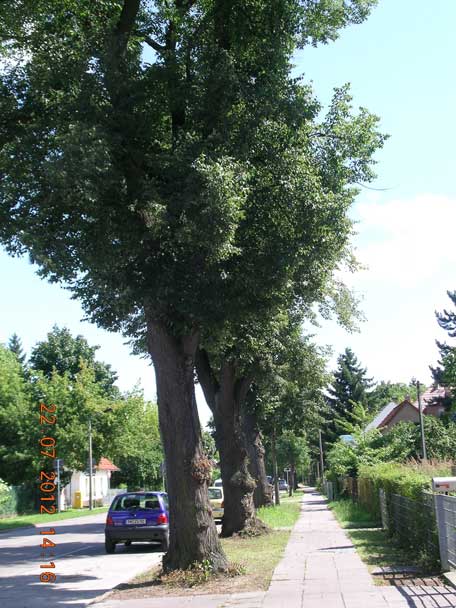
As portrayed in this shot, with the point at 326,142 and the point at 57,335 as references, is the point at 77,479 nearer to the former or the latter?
the point at 57,335

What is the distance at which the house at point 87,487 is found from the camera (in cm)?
6412

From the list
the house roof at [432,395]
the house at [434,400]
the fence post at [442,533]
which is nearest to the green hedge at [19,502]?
the fence post at [442,533]

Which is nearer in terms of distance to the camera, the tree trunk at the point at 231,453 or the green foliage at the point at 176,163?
the green foliage at the point at 176,163

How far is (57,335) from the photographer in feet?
212

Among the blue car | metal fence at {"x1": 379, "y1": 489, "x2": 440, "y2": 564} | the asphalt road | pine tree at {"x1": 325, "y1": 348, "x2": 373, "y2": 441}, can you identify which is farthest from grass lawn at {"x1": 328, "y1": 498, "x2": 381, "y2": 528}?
pine tree at {"x1": 325, "y1": 348, "x2": 373, "y2": 441}

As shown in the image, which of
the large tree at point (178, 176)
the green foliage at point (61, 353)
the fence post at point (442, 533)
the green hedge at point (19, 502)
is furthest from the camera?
the green foliage at point (61, 353)

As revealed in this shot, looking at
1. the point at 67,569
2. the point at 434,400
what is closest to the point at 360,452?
the point at 67,569

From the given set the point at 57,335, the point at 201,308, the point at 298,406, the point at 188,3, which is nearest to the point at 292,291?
the point at 201,308

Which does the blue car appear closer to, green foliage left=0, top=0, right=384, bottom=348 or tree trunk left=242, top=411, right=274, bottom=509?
green foliage left=0, top=0, right=384, bottom=348

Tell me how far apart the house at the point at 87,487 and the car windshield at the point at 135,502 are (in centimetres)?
4157

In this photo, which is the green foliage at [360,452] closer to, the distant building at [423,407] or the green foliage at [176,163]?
the green foliage at [176,163]

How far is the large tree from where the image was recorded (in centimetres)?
1173

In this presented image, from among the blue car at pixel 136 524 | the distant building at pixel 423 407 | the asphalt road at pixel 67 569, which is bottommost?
the asphalt road at pixel 67 569

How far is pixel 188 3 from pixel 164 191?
3930 mm
